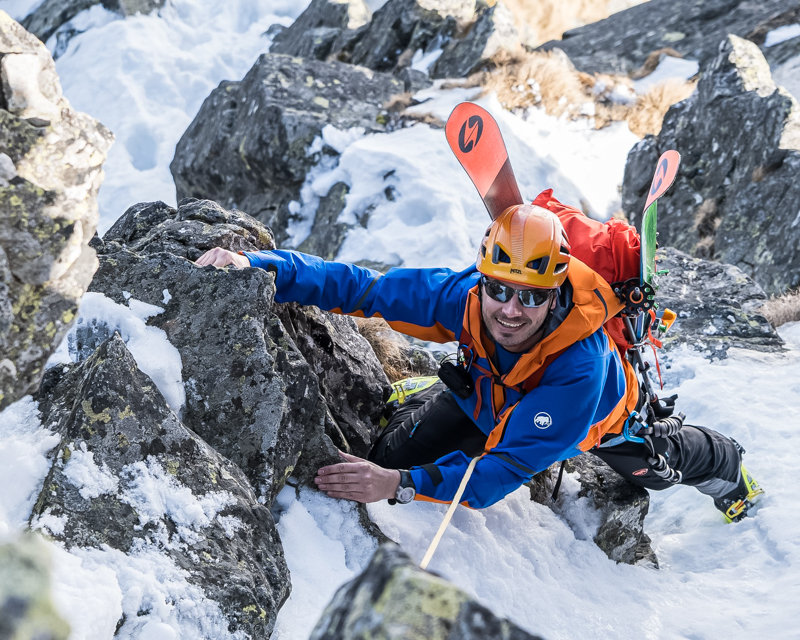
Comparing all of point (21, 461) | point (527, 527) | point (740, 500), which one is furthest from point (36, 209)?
point (740, 500)

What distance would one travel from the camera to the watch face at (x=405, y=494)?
3.09 meters

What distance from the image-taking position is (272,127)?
9.85m

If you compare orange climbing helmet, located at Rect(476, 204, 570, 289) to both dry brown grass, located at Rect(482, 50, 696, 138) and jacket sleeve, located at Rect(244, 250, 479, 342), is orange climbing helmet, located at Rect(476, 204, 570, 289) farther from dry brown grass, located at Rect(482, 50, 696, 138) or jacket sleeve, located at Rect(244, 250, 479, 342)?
dry brown grass, located at Rect(482, 50, 696, 138)

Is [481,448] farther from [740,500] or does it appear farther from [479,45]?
[479,45]

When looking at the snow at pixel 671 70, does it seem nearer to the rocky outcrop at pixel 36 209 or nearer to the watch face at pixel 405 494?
the watch face at pixel 405 494

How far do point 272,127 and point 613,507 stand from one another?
7910 mm

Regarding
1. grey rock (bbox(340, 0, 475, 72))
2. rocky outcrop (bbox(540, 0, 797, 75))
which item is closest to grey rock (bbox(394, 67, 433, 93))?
grey rock (bbox(340, 0, 475, 72))

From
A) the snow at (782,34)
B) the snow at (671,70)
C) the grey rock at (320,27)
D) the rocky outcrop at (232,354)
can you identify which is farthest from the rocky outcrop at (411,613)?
the snow at (782,34)

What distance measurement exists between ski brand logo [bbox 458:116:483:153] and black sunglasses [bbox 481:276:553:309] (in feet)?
3.56

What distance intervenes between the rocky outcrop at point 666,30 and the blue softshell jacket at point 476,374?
48.1 ft

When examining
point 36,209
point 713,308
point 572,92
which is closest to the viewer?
point 36,209

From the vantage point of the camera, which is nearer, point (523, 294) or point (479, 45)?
point (523, 294)

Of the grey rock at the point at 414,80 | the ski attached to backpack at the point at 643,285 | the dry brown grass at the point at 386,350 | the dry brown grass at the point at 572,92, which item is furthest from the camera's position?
the grey rock at the point at 414,80

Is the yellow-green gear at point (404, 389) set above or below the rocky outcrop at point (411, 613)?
below
